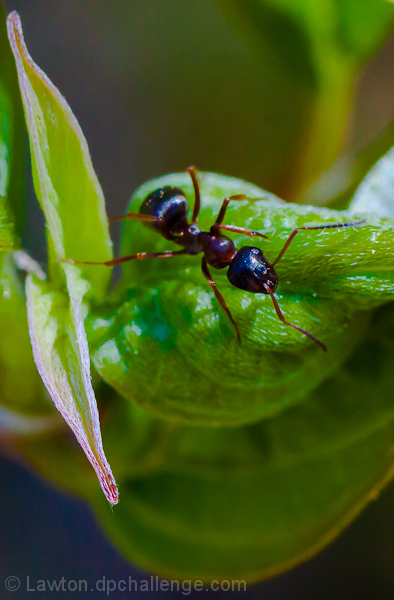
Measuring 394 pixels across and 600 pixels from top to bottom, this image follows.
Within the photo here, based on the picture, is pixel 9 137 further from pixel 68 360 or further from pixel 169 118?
pixel 169 118

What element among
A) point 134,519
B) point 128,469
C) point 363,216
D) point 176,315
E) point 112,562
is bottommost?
point 112,562

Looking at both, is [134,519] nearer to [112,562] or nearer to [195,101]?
[112,562]

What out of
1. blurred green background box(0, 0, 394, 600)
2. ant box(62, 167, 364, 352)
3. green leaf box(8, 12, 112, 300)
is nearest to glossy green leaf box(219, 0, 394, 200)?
blurred green background box(0, 0, 394, 600)

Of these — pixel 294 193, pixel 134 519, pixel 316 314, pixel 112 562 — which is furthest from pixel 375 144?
pixel 112 562

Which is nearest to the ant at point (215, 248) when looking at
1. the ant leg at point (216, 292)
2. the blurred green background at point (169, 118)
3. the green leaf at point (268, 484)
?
the ant leg at point (216, 292)

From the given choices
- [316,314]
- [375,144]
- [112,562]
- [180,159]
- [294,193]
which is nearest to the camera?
[316,314]

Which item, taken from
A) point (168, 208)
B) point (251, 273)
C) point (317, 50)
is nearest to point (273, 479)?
point (251, 273)
